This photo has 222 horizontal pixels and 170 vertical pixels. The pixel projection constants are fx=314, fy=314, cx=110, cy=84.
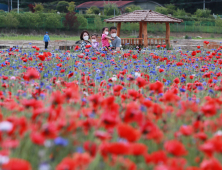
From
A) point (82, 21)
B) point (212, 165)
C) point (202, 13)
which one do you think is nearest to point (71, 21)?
point (82, 21)

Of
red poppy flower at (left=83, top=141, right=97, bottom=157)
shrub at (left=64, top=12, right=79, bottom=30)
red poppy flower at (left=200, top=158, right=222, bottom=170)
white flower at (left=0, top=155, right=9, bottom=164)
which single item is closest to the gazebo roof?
red poppy flower at (left=83, top=141, right=97, bottom=157)

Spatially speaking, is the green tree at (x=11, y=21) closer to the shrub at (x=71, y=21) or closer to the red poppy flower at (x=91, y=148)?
the shrub at (x=71, y=21)

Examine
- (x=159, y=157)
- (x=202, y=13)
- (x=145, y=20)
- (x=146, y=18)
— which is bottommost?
(x=159, y=157)

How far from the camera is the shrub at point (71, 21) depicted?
38.6 metres

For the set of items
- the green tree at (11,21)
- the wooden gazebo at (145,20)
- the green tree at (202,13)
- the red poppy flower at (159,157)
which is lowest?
the red poppy flower at (159,157)

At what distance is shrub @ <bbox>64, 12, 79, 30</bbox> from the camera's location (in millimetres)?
38562

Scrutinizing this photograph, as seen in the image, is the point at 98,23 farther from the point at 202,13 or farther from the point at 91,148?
the point at 91,148

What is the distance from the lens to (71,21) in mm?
38938

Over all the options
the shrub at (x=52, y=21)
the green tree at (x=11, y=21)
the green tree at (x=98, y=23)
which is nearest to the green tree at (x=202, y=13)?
the green tree at (x=98, y=23)

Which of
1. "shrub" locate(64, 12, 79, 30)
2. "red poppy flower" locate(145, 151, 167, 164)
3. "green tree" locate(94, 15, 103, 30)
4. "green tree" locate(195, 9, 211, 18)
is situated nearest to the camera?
"red poppy flower" locate(145, 151, 167, 164)

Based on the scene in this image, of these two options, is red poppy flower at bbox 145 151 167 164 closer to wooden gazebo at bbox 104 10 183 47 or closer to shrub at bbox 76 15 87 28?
wooden gazebo at bbox 104 10 183 47

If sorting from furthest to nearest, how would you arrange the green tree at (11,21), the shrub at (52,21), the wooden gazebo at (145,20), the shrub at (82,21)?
1. the shrub at (82,21)
2. the shrub at (52,21)
3. the green tree at (11,21)
4. the wooden gazebo at (145,20)

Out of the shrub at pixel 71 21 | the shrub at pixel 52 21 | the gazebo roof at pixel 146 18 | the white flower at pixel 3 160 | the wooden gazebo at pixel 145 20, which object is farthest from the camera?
the shrub at pixel 71 21

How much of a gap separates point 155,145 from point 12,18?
3587cm
